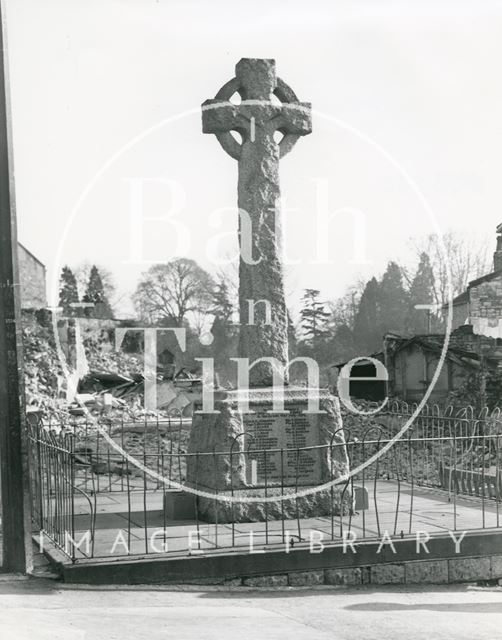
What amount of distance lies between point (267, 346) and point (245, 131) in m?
2.37

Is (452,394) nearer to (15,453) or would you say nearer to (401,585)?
(401,585)

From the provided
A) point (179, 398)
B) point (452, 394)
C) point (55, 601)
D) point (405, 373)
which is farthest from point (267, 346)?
point (179, 398)

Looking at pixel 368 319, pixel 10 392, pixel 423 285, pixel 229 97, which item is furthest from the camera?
pixel 368 319

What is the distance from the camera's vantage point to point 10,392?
6.95 meters

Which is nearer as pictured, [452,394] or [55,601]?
[55,601]

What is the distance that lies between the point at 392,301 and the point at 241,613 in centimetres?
4430

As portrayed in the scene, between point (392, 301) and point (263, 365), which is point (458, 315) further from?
point (263, 365)

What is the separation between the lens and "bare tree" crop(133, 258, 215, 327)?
48.9m

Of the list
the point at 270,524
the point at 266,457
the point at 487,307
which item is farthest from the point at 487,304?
the point at 270,524

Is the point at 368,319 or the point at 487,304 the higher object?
the point at 487,304

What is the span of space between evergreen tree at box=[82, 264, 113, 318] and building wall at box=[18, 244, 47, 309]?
122 inches

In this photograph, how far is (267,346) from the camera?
29.5ft

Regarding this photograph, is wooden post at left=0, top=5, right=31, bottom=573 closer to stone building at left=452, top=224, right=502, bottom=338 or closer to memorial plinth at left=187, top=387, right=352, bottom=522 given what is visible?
memorial plinth at left=187, top=387, right=352, bottom=522

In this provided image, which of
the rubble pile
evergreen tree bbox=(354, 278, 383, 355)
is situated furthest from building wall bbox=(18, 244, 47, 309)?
evergreen tree bbox=(354, 278, 383, 355)
